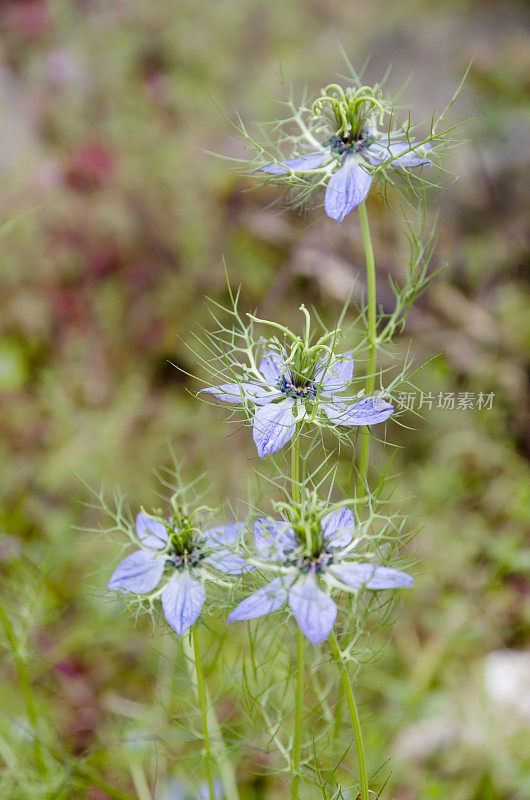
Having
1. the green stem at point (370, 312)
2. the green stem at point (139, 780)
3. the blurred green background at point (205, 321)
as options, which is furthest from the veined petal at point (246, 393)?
the green stem at point (139, 780)

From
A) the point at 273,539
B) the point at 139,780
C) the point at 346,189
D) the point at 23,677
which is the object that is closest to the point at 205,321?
the point at 139,780

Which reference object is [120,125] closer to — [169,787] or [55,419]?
[55,419]

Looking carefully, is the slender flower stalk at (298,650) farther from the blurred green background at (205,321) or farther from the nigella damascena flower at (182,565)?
the blurred green background at (205,321)

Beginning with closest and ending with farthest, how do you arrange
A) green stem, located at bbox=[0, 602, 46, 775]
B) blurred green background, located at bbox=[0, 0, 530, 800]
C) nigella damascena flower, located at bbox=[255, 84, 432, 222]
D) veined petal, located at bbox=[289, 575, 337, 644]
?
veined petal, located at bbox=[289, 575, 337, 644] < nigella damascena flower, located at bbox=[255, 84, 432, 222] < green stem, located at bbox=[0, 602, 46, 775] < blurred green background, located at bbox=[0, 0, 530, 800]

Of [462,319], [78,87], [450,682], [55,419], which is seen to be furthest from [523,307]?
[78,87]

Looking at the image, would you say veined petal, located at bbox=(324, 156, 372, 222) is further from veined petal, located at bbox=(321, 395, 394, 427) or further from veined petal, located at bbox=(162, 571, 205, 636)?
veined petal, located at bbox=(162, 571, 205, 636)

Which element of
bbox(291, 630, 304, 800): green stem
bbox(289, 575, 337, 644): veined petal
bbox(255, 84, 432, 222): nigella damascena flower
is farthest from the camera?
bbox(255, 84, 432, 222): nigella damascena flower

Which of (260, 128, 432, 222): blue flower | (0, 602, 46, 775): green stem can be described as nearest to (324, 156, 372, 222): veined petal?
(260, 128, 432, 222): blue flower
